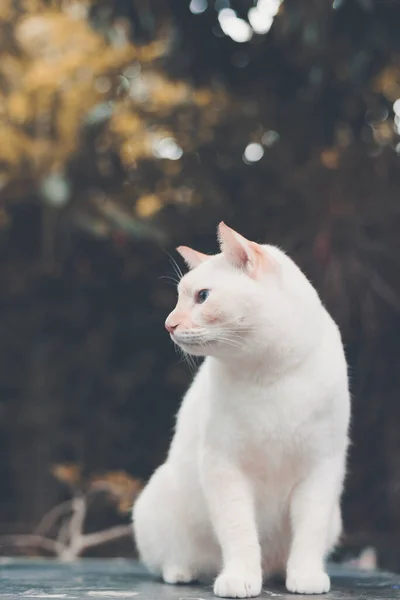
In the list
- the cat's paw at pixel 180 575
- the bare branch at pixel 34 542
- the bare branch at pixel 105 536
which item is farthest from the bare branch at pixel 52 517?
the cat's paw at pixel 180 575

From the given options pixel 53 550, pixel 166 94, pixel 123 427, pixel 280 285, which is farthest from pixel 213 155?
pixel 280 285

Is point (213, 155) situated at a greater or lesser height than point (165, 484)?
greater

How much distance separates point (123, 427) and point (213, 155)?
1.52 meters

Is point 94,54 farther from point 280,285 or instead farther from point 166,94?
point 280,285

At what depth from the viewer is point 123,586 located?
204 cm

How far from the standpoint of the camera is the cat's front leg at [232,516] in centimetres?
178

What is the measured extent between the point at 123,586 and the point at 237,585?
1.42ft

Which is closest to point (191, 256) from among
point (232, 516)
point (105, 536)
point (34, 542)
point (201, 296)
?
point (201, 296)

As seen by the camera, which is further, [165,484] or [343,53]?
[343,53]

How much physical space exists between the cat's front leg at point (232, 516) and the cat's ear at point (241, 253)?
423 mm

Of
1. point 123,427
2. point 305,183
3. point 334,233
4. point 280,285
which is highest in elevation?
point 305,183

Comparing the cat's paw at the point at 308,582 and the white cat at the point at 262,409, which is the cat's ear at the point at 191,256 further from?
the cat's paw at the point at 308,582

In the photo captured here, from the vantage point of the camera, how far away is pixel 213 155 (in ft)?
13.6

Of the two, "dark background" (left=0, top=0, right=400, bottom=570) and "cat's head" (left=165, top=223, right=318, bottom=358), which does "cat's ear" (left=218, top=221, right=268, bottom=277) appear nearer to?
"cat's head" (left=165, top=223, right=318, bottom=358)
